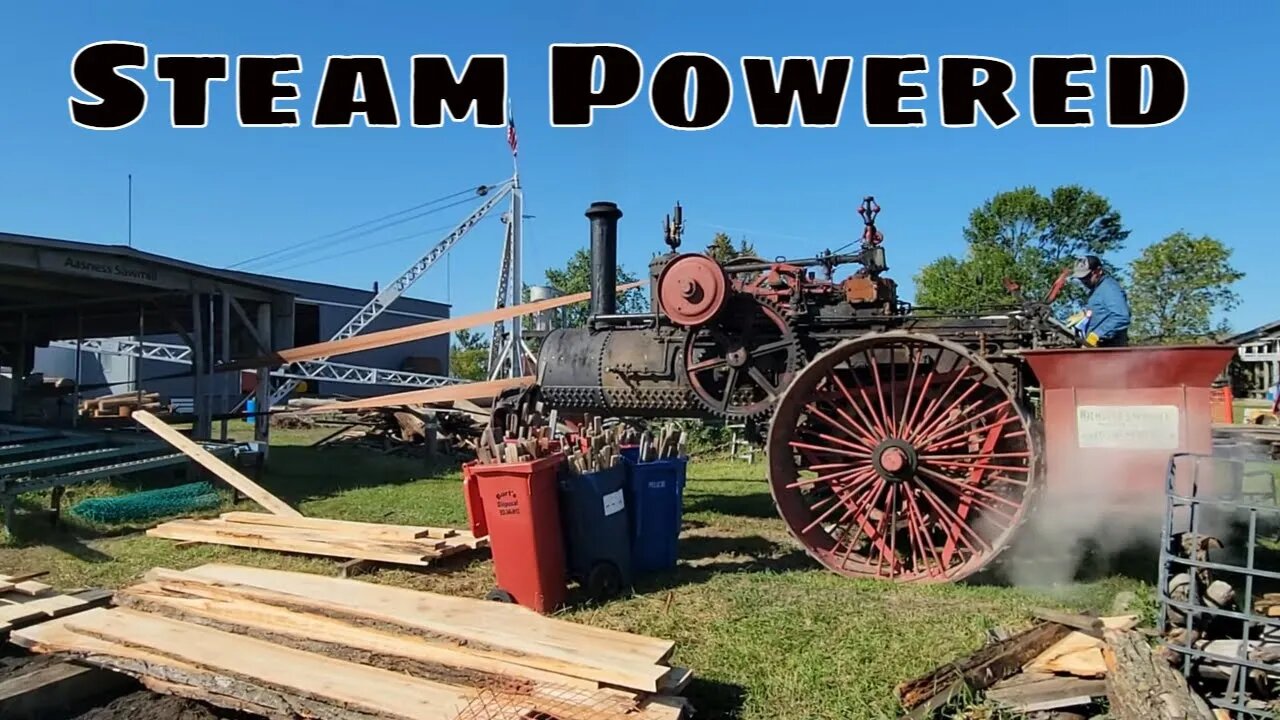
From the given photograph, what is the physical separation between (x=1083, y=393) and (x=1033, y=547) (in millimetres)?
1346

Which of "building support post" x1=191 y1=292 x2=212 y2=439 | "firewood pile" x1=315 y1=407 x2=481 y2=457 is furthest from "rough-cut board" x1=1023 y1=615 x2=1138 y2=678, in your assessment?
"firewood pile" x1=315 y1=407 x2=481 y2=457

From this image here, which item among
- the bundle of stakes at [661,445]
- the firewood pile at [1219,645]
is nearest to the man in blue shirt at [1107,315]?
the firewood pile at [1219,645]

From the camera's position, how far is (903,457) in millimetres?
6363

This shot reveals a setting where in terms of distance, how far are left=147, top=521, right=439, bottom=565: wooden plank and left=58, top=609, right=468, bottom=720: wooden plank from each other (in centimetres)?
209

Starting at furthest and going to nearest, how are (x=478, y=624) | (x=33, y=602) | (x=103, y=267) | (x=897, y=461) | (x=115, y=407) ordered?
1. (x=115, y=407)
2. (x=103, y=267)
3. (x=897, y=461)
4. (x=33, y=602)
5. (x=478, y=624)

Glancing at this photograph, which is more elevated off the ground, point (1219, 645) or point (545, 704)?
point (1219, 645)

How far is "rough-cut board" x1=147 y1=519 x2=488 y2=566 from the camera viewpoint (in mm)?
6711

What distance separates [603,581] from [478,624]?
4.79 feet

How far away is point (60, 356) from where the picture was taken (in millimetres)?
30062

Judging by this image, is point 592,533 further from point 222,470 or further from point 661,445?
point 222,470

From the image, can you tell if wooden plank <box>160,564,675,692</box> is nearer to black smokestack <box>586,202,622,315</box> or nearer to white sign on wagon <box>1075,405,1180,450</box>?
white sign on wagon <box>1075,405,1180,450</box>

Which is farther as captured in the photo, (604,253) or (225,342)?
(225,342)

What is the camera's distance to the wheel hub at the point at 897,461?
636cm

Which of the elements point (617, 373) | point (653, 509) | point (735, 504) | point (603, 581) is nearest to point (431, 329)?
point (617, 373)
